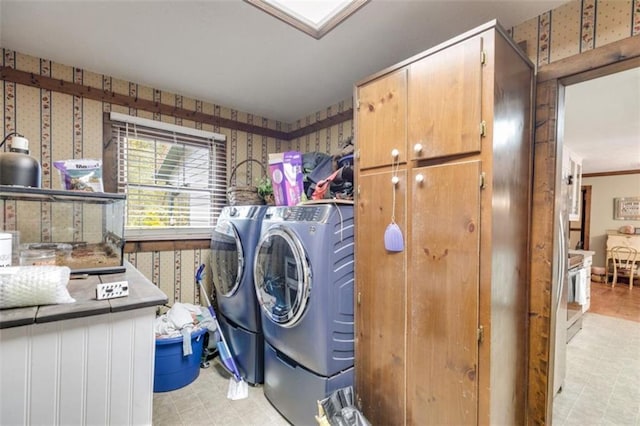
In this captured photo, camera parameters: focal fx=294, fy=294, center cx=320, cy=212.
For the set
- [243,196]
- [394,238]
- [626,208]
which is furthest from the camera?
[626,208]

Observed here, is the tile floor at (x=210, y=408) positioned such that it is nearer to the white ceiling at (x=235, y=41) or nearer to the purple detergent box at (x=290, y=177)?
the purple detergent box at (x=290, y=177)

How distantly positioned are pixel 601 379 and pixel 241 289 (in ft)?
9.64

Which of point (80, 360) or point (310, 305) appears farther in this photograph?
point (310, 305)

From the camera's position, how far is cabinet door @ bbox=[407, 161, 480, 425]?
1.22 metres

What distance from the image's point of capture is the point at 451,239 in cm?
128

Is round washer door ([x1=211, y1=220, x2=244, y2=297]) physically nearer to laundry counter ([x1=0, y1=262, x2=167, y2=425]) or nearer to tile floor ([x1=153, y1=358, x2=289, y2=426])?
tile floor ([x1=153, y1=358, x2=289, y2=426])

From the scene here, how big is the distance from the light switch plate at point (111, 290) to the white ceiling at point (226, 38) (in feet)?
4.71

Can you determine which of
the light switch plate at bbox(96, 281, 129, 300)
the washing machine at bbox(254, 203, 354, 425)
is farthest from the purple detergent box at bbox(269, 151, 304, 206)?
the light switch plate at bbox(96, 281, 129, 300)

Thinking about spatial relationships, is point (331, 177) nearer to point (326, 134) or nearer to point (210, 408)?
point (326, 134)

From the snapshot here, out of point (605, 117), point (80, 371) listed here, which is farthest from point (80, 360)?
point (605, 117)

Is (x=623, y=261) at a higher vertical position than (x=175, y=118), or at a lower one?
lower

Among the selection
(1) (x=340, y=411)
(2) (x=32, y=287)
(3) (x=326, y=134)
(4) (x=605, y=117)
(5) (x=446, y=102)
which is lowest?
(1) (x=340, y=411)

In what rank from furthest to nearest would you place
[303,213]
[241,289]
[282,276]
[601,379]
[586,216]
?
1. [586,216]
2. [601,379]
3. [241,289]
4. [282,276]
5. [303,213]

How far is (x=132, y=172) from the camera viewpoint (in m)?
2.53
